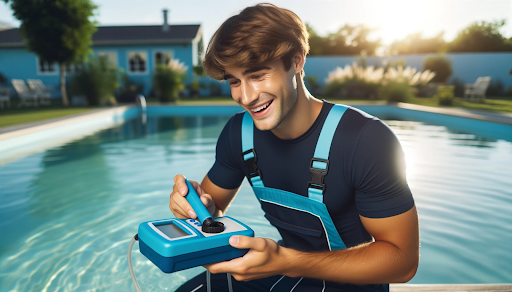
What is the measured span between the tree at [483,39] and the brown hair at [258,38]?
39065 millimetres

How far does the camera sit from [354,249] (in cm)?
125

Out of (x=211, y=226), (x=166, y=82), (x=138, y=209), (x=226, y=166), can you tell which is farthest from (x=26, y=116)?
(x=211, y=226)

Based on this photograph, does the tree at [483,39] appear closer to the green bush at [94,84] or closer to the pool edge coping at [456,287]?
the green bush at [94,84]

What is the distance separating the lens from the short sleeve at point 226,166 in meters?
1.62

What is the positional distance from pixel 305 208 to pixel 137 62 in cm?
2135

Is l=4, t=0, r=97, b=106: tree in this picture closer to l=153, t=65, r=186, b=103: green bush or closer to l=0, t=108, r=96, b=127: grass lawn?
l=153, t=65, r=186, b=103: green bush

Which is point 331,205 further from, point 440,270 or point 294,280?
point 440,270

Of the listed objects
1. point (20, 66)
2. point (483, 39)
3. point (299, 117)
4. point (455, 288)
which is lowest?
point (455, 288)

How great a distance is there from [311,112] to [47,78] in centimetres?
2310

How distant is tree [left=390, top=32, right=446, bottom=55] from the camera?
37844 millimetres

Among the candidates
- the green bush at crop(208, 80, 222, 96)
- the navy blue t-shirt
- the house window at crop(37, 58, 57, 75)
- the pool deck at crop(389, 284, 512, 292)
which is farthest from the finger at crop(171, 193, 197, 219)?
the house window at crop(37, 58, 57, 75)

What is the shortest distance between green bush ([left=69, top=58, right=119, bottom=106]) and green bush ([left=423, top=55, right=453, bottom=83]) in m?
16.6

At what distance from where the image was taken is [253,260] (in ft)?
3.45

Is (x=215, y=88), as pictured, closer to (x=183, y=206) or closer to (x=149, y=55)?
(x=149, y=55)
